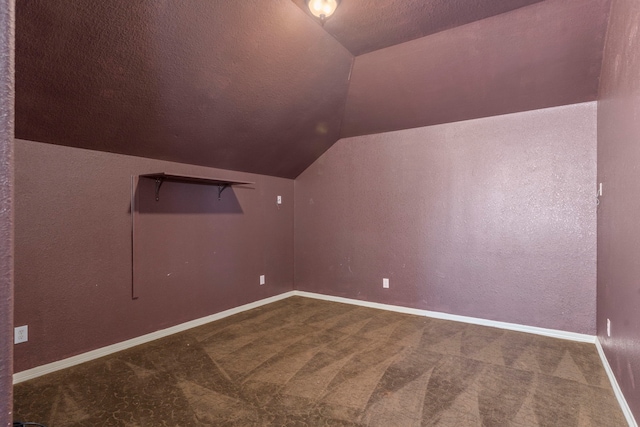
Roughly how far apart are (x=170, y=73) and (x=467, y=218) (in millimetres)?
3199

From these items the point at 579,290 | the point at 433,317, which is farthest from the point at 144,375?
the point at 579,290

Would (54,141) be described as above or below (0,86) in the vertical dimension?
above

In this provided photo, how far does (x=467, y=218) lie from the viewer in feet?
11.8

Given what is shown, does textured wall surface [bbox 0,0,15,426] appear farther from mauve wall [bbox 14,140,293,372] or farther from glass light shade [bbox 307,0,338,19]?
mauve wall [bbox 14,140,293,372]

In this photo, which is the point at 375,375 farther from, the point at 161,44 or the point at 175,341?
the point at 161,44

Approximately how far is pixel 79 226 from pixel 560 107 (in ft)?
14.6

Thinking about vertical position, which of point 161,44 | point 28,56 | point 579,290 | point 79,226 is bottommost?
point 579,290

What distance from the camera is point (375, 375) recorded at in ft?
7.77

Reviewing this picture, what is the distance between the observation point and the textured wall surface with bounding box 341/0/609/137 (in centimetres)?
243

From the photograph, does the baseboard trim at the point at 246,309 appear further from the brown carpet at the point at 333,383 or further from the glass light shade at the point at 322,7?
the glass light shade at the point at 322,7

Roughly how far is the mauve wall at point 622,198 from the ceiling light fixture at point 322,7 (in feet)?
5.63

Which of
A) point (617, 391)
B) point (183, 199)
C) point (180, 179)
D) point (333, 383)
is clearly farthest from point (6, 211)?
point (617, 391)

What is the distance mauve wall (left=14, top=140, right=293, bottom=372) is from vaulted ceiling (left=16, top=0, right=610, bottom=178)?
260 millimetres

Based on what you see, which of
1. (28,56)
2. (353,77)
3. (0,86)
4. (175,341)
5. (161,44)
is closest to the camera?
(0,86)
